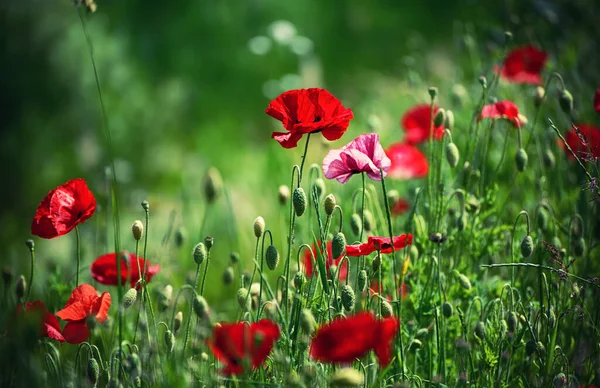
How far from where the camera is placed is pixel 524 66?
2.53 m

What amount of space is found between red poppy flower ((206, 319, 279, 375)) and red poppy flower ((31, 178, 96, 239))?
47 centimetres

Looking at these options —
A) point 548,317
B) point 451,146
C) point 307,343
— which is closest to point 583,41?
point 451,146

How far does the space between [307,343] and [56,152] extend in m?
4.06

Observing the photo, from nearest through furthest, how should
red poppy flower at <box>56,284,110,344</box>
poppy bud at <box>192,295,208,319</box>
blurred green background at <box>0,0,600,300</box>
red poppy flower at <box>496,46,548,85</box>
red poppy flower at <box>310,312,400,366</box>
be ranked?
red poppy flower at <box>310,312,400,366</box> → poppy bud at <box>192,295,208,319</box> → red poppy flower at <box>56,284,110,344</box> → red poppy flower at <box>496,46,548,85</box> → blurred green background at <box>0,0,600,300</box>

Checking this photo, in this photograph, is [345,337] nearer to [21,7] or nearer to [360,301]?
[360,301]

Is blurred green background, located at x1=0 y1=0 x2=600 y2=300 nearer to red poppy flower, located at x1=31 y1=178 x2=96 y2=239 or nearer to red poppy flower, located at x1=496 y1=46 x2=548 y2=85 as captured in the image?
red poppy flower, located at x1=496 y1=46 x2=548 y2=85

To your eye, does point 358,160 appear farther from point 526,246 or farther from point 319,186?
point 526,246

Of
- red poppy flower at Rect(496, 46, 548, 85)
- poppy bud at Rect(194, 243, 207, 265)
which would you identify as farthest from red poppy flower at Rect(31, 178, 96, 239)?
red poppy flower at Rect(496, 46, 548, 85)

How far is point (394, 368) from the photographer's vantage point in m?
1.59

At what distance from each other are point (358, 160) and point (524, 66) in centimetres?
140

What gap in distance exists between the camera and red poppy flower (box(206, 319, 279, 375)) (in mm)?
1085

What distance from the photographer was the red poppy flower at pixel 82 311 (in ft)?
4.58

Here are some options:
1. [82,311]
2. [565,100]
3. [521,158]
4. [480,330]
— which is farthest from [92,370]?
[565,100]

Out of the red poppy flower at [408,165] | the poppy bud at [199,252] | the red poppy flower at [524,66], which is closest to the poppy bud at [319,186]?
the poppy bud at [199,252]
